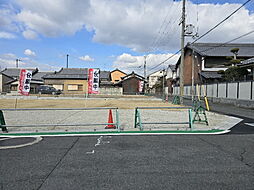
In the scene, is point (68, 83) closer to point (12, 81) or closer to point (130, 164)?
point (12, 81)

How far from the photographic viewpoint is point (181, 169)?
3.61 metres

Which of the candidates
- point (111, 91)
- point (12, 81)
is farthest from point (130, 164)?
point (12, 81)

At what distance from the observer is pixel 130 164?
3.84m

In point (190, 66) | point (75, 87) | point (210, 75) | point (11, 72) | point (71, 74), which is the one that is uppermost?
point (11, 72)

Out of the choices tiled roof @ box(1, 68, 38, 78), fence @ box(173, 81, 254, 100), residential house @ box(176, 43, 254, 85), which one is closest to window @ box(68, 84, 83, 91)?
tiled roof @ box(1, 68, 38, 78)

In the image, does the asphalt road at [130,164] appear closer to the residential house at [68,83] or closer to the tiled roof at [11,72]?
the residential house at [68,83]

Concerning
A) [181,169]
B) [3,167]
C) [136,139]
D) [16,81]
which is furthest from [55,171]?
[16,81]

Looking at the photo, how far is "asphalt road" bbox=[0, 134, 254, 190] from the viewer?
3059 millimetres

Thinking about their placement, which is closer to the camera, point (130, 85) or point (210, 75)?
point (210, 75)

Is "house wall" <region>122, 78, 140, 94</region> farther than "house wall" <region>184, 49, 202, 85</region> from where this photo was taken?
Yes

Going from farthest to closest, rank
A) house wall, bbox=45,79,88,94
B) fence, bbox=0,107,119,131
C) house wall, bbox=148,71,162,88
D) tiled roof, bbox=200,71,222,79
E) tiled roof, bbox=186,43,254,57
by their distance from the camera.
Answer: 1. house wall, bbox=148,71,162,88
2. house wall, bbox=45,79,88,94
3. tiled roof, bbox=186,43,254,57
4. tiled roof, bbox=200,71,222,79
5. fence, bbox=0,107,119,131

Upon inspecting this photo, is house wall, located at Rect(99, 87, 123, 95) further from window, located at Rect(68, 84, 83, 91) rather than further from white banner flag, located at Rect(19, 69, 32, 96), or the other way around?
white banner flag, located at Rect(19, 69, 32, 96)

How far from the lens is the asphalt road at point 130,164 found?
3059 millimetres

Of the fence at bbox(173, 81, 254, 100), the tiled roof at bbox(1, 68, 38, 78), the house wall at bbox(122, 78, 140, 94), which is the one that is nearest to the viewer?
the fence at bbox(173, 81, 254, 100)
